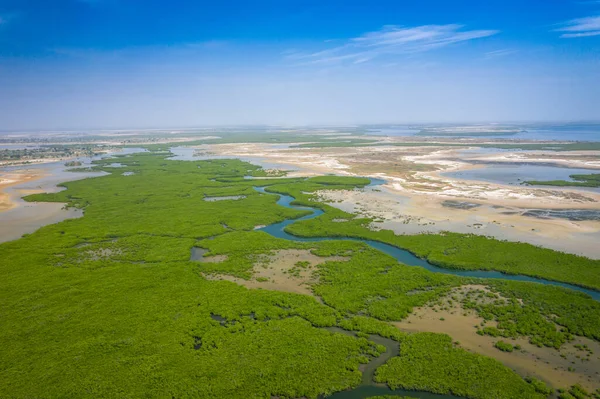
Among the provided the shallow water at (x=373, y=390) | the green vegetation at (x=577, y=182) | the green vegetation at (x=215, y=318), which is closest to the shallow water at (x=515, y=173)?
the green vegetation at (x=577, y=182)

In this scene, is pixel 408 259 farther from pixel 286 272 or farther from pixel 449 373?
pixel 449 373

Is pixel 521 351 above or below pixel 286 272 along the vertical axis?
below

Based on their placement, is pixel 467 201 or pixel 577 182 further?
pixel 577 182

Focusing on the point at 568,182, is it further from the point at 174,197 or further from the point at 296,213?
the point at 174,197

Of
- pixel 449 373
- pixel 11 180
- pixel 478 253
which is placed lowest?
pixel 449 373

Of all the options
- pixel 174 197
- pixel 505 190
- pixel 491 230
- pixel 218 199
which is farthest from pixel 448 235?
pixel 174 197

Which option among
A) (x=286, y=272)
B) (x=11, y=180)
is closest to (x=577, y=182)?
(x=286, y=272)
